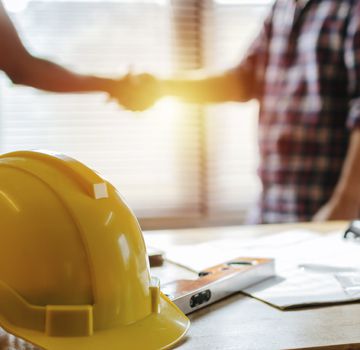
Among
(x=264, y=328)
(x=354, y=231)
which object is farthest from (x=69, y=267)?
(x=354, y=231)

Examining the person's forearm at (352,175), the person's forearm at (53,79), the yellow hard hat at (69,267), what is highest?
the person's forearm at (53,79)

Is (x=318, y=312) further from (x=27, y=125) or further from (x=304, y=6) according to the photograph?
(x=27, y=125)

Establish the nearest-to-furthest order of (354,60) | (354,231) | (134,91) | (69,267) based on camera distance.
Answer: (69,267)
(354,231)
(354,60)
(134,91)

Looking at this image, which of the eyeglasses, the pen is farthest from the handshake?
the pen

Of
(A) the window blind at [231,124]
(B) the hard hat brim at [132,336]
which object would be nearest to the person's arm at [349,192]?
(A) the window blind at [231,124]

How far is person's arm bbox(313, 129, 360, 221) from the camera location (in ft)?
5.50

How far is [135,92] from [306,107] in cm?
56

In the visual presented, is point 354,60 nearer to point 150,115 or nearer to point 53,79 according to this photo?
point 150,115

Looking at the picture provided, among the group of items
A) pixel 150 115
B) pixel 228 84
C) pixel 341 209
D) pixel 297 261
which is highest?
pixel 228 84

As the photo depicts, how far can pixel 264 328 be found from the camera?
68 cm

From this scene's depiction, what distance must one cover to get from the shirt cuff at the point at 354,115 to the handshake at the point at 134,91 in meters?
0.65

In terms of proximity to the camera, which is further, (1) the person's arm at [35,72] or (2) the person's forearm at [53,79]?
(2) the person's forearm at [53,79]

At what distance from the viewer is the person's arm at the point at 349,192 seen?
1.68 m

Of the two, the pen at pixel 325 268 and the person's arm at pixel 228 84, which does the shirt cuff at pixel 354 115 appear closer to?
the person's arm at pixel 228 84
